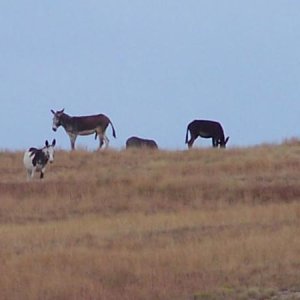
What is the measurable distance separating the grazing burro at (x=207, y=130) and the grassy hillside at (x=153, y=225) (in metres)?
4.89

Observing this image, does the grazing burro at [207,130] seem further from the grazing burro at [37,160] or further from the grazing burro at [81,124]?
the grazing burro at [37,160]

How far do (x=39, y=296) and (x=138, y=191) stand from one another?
15104 mm

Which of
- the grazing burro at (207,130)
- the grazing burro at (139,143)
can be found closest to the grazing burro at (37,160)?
the grazing burro at (139,143)

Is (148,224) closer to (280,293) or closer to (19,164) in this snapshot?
(280,293)

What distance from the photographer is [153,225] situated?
22203 mm

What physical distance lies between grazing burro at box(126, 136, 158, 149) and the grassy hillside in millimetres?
4660

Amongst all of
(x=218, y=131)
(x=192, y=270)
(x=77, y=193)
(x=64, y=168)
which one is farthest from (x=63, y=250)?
(x=218, y=131)

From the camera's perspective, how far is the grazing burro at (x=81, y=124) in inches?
1590

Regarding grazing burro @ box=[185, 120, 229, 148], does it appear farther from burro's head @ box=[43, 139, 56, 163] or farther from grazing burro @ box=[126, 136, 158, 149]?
burro's head @ box=[43, 139, 56, 163]

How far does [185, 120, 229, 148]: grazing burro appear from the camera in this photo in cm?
4188

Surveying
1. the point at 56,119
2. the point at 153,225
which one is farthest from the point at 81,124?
the point at 153,225

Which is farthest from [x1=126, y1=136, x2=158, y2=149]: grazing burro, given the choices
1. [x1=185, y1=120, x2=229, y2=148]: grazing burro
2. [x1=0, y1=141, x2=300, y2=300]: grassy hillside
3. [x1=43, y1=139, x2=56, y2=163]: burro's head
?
[x1=43, y1=139, x2=56, y2=163]: burro's head

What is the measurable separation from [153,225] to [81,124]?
61.4 ft

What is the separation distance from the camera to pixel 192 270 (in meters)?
16.0
